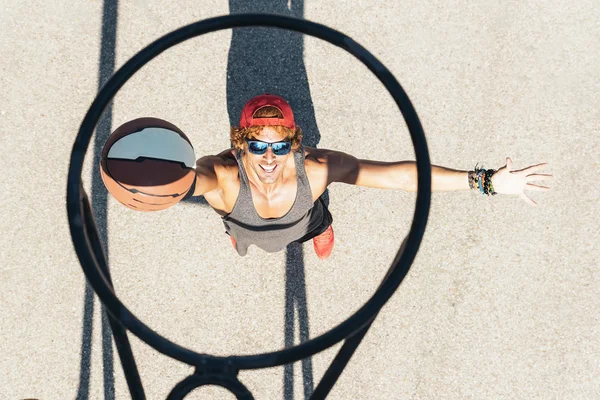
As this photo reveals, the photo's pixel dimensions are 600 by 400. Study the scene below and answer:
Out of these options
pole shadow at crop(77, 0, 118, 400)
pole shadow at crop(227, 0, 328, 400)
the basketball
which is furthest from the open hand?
pole shadow at crop(77, 0, 118, 400)

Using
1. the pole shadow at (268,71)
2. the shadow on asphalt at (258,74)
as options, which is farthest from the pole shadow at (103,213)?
the pole shadow at (268,71)

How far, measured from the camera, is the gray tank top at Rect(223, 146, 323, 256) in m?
2.78

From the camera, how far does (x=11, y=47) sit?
151 inches

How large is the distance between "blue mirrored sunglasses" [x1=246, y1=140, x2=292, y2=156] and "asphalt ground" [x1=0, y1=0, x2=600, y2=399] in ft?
4.21

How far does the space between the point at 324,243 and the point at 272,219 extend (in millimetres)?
744

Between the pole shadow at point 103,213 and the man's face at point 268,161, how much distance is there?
159 centimetres

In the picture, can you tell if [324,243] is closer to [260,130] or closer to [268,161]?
[268,161]

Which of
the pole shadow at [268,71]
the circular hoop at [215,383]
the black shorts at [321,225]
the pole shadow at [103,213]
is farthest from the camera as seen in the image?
the pole shadow at [268,71]

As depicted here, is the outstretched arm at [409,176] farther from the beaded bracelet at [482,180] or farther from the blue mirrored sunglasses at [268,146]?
the blue mirrored sunglasses at [268,146]

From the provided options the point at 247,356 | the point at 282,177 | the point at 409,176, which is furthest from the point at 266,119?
the point at 247,356

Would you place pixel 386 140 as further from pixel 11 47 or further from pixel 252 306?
pixel 11 47

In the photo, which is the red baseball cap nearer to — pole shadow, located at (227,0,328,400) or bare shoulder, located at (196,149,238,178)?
bare shoulder, located at (196,149,238,178)

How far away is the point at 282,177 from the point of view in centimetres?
279

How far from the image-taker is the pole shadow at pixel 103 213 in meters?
3.57
